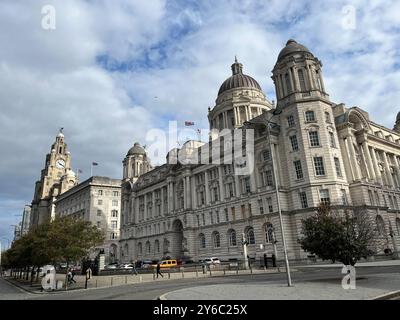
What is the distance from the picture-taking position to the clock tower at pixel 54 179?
15025 cm

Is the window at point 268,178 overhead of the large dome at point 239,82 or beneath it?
beneath

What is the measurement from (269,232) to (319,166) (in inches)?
547

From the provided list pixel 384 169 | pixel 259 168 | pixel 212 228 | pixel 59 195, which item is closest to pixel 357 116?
pixel 384 169

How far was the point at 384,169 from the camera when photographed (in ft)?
218

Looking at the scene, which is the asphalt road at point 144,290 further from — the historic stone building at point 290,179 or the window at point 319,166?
the window at point 319,166

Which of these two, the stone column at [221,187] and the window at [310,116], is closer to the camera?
the window at [310,116]

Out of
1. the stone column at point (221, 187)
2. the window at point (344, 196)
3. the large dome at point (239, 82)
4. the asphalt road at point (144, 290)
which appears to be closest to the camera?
the asphalt road at point (144, 290)

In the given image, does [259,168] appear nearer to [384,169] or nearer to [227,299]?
[384,169]

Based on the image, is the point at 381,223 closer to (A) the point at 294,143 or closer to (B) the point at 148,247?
(A) the point at 294,143

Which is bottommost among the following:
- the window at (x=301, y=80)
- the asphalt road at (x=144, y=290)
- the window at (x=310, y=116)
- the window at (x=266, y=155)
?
the asphalt road at (x=144, y=290)

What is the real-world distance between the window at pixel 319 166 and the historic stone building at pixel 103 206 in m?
74.5

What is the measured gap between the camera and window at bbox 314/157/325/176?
54.5 m

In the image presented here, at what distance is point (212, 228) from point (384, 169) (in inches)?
1429

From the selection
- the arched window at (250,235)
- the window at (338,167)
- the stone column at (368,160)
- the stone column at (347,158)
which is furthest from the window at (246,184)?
the stone column at (368,160)
